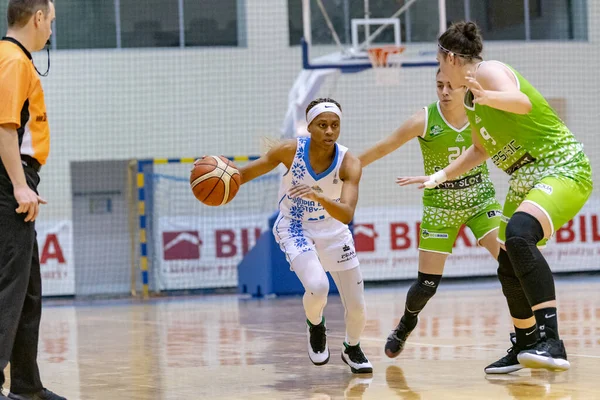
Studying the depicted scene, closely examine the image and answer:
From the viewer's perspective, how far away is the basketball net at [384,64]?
13680mm

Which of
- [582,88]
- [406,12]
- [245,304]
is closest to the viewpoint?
[245,304]

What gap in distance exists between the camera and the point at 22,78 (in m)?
4.49

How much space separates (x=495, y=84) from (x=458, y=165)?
3.27ft

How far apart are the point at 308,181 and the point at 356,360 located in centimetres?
116

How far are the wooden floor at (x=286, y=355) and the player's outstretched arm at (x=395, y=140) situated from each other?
1.39 meters

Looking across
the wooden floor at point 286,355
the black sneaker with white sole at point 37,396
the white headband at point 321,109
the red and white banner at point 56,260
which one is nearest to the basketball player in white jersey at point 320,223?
the white headband at point 321,109

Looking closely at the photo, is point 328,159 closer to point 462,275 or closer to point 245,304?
point 245,304

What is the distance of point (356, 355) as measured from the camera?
6.00 meters

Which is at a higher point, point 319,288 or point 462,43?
point 462,43

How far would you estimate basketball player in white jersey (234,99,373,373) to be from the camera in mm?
5953

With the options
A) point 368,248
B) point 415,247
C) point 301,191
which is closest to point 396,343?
point 301,191

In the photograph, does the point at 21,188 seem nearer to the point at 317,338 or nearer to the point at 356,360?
the point at 317,338

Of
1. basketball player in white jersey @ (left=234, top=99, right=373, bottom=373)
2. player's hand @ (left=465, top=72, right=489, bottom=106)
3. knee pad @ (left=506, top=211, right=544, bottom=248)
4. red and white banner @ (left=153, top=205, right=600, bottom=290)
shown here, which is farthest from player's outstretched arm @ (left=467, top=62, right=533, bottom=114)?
red and white banner @ (left=153, top=205, right=600, bottom=290)

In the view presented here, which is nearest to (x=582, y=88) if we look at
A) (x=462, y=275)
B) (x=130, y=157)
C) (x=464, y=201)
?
(x=462, y=275)
